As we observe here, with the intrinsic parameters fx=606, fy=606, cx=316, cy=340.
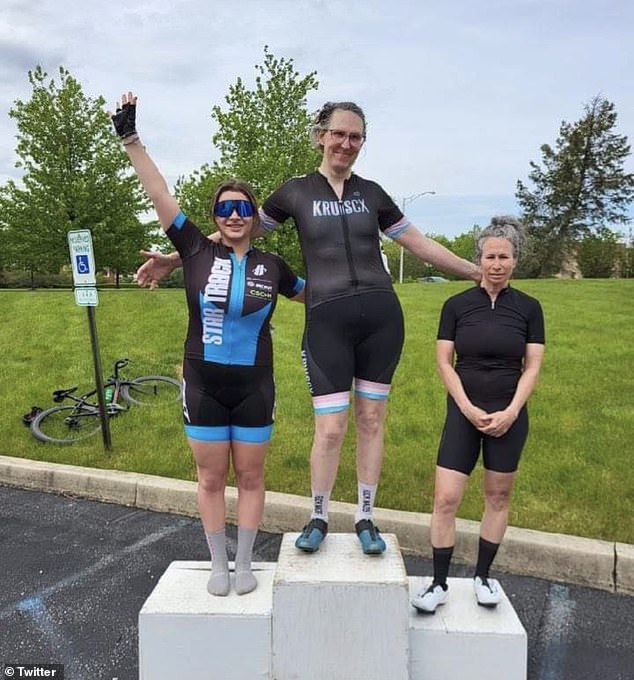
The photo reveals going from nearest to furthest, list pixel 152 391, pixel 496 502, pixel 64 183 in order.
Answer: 1. pixel 496 502
2. pixel 152 391
3. pixel 64 183

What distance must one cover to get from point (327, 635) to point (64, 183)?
23.2m

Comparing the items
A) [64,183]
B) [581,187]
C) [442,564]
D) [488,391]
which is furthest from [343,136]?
[581,187]

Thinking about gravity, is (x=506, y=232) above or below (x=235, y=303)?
above

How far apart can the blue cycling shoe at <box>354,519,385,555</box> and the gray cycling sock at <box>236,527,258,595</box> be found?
20.8 inches

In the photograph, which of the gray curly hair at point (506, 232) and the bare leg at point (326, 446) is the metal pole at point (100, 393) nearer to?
the bare leg at point (326, 446)

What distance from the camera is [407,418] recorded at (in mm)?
6145

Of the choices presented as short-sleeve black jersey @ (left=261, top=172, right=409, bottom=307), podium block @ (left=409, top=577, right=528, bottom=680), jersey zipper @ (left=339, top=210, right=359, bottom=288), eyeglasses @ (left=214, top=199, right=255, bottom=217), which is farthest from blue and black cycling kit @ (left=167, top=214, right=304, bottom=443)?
podium block @ (left=409, top=577, right=528, bottom=680)

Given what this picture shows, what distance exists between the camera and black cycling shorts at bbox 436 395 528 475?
9.07 ft

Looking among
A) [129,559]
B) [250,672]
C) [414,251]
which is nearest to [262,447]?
[250,672]

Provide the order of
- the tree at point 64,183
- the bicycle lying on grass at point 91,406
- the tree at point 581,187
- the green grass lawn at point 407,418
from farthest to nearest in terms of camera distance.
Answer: the tree at point 581,187 < the tree at point 64,183 < the bicycle lying on grass at point 91,406 < the green grass lawn at point 407,418

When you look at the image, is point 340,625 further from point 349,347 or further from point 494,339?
point 494,339

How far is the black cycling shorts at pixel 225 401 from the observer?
2.71 metres

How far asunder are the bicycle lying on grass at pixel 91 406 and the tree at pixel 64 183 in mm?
17141

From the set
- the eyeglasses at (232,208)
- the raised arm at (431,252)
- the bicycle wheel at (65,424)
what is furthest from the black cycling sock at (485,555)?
the bicycle wheel at (65,424)
